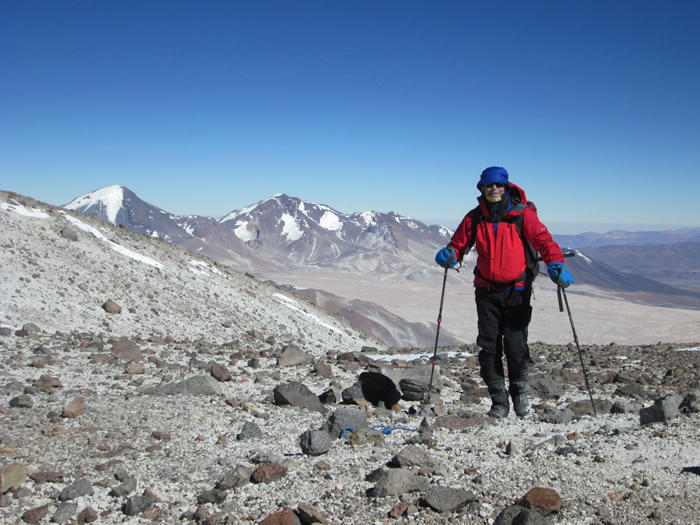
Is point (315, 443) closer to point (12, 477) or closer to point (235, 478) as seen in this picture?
point (235, 478)

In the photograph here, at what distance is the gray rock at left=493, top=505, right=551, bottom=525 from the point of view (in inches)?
96.3

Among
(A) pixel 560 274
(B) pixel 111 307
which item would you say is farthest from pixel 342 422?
(B) pixel 111 307

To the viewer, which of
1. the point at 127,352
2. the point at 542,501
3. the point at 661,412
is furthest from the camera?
the point at 127,352

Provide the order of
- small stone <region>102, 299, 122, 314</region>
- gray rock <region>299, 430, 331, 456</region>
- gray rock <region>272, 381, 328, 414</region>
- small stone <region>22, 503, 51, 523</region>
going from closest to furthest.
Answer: small stone <region>22, 503, 51, 523</region> → gray rock <region>299, 430, 331, 456</region> → gray rock <region>272, 381, 328, 414</region> → small stone <region>102, 299, 122, 314</region>

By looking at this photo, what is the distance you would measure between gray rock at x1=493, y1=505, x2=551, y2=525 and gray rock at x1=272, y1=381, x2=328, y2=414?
8.29ft

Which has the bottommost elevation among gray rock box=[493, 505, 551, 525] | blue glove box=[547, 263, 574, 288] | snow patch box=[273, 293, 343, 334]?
snow patch box=[273, 293, 343, 334]

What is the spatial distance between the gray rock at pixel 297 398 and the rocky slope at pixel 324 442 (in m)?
0.02

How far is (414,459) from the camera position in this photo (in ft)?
10.9

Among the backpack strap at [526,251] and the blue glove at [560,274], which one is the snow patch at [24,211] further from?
the blue glove at [560,274]

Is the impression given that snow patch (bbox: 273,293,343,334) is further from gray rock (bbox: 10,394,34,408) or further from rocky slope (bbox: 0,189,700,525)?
gray rock (bbox: 10,394,34,408)

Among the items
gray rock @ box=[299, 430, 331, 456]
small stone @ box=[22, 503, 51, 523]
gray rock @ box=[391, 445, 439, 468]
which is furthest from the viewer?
gray rock @ box=[299, 430, 331, 456]

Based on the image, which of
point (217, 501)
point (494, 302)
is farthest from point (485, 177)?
point (217, 501)

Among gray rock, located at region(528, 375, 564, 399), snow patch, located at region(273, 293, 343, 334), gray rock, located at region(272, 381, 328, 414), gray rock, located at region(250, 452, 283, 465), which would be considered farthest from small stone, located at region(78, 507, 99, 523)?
snow patch, located at region(273, 293, 343, 334)

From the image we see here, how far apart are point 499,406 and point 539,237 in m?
1.72
